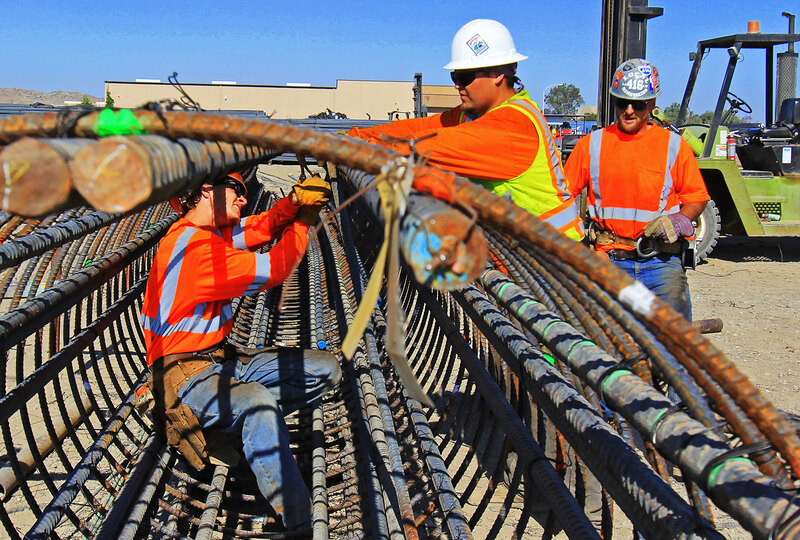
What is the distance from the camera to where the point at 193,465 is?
3.23 meters

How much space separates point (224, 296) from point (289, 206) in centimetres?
54

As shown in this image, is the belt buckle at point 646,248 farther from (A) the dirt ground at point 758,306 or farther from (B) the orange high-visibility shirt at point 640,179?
(A) the dirt ground at point 758,306

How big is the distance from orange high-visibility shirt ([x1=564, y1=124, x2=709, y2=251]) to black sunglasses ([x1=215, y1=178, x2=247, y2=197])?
2.04m

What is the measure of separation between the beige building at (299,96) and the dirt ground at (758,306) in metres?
25.8

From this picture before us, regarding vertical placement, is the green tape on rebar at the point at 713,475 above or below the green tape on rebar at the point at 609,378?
below

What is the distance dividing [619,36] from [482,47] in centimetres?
545

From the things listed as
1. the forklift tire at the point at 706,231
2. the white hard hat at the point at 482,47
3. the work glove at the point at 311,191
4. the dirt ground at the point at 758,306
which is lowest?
the dirt ground at the point at 758,306

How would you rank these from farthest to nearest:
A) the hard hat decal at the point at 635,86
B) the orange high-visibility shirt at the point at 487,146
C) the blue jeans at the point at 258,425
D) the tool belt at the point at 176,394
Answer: the hard hat decal at the point at 635,86 → the tool belt at the point at 176,394 → the blue jeans at the point at 258,425 → the orange high-visibility shirt at the point at 487,146

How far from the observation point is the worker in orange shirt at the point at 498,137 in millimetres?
2596

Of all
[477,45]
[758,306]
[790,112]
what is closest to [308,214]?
[477,45]

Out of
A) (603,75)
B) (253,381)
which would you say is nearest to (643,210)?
(253,381)

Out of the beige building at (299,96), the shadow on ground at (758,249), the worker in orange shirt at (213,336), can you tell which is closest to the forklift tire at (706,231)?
the shadow on ground at (758,249)

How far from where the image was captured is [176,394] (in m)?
3.03

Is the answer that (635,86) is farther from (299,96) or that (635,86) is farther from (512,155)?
(299,96)
